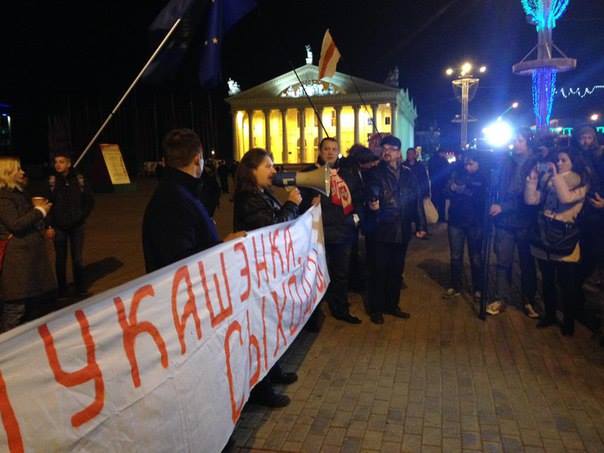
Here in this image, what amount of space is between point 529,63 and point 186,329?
42.4 feet

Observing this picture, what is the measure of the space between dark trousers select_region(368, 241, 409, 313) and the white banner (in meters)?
2.23

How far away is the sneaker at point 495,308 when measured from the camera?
5840mm

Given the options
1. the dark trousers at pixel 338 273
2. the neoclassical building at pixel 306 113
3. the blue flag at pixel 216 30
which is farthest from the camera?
the neoclassical building at pixel 306 113

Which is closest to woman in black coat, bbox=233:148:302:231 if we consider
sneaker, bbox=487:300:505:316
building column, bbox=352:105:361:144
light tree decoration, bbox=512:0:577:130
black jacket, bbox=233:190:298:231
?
black jacket, bbox=233:190:298:231

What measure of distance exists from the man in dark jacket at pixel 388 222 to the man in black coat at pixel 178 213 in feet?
8.94

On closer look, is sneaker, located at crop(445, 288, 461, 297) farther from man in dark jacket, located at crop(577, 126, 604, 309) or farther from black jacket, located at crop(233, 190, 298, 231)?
black jacket, located at crop(233, 190, 298, 231)

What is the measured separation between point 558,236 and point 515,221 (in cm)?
69

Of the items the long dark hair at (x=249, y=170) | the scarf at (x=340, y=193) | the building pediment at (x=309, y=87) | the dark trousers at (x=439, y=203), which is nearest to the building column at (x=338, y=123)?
the building pediment at (x=309, y=87)

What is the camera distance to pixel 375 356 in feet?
15.4

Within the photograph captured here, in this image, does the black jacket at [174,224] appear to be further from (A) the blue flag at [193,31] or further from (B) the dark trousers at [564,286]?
(B) the dark trousers at [564,286]

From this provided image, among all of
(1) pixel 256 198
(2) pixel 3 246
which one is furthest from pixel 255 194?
(2) pixel 3 246

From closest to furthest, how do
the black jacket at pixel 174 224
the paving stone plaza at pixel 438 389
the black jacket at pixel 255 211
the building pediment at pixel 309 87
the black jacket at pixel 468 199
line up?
the black jacket at pixel 174 224 < the paving stone plaza at pixel 438 389 < the black jacket at pixel 255 211 < the black jacket at pixel 468 199 < the building pediment at pixel 309 87

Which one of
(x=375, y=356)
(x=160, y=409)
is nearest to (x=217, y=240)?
(x=160, y=409)

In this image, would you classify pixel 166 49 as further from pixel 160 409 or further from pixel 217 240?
pixel 160 409
